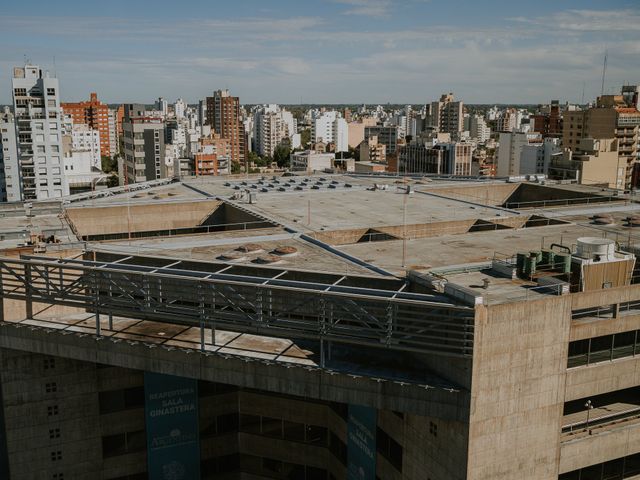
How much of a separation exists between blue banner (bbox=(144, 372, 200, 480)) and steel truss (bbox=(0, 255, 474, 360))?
4074 millimetres

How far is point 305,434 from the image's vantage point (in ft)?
137

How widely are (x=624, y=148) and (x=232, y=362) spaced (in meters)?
144

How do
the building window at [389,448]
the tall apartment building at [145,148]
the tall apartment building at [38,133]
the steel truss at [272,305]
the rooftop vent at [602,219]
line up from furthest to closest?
the tall apartment building at [145,148]
the tall apartment building at [38,133]
the rooftop vent at [602,219]
the building window at [389,448]
the steel truss at [272,305]

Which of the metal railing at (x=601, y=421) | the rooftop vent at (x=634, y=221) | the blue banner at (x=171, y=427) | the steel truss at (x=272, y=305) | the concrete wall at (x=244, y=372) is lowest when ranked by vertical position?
the blue banner at (x=171, y=427)

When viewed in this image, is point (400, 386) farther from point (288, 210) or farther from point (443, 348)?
point (288, 210)

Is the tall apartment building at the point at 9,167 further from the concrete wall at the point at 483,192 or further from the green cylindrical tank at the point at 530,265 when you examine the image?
the green cylindrical tank at the point at 530,265

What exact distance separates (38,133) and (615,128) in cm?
12116

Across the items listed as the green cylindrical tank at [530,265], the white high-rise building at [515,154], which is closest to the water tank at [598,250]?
the green cylindrical tank at [530,265]

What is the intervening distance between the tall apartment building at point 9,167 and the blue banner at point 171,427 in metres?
98.4

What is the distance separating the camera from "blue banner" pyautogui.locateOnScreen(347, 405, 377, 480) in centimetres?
3569

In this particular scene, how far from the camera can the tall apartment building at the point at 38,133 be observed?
10806 centimetres

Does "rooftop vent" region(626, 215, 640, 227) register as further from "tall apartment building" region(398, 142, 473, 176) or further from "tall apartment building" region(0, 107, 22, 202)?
"tall apartment building" region(398, 142, 473, 176)

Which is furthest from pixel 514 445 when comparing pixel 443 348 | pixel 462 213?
pixel 462 213

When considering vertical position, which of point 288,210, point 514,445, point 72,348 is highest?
point 288,210
